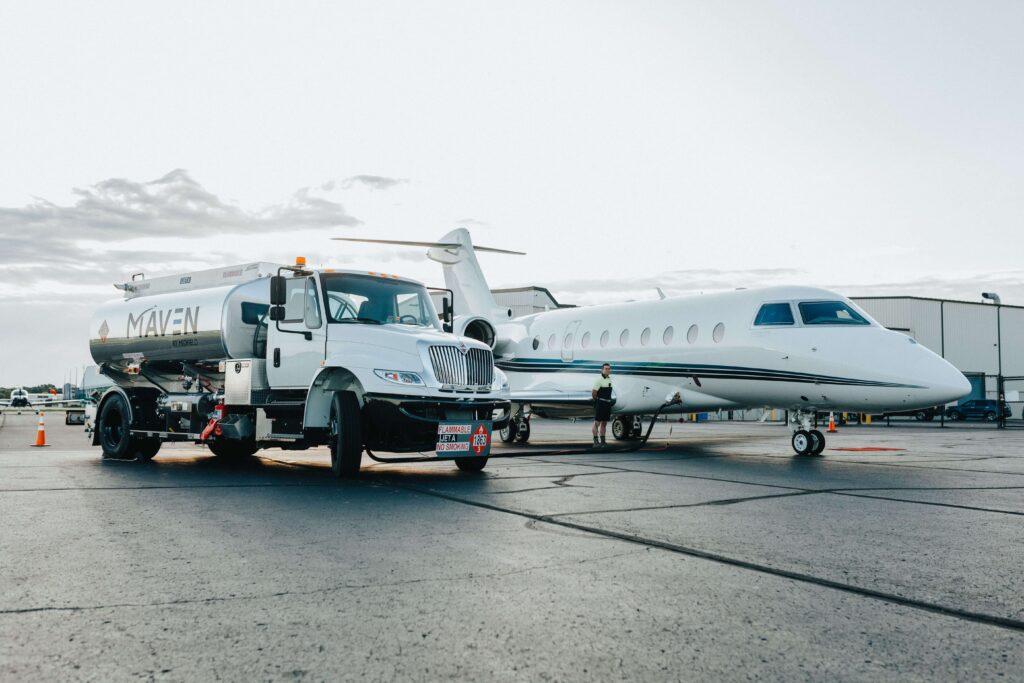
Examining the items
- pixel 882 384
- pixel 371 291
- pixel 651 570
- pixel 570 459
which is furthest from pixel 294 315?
pixel 882 384

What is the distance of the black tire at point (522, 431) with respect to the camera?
1912 cm

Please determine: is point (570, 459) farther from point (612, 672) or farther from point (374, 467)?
point (612, 672)

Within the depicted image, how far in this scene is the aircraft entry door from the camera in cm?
1928

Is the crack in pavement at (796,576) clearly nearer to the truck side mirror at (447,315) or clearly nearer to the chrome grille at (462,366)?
the chrome grille at (462,366)

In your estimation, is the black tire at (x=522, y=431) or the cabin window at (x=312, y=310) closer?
the cabin window at (x=312, y=310)

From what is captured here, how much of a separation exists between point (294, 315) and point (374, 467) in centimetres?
244

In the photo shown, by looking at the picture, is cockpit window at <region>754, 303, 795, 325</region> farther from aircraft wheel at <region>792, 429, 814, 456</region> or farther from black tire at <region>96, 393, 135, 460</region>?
black tire at <region>96, 393, 135, 460</region>

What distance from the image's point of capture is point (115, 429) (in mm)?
13711

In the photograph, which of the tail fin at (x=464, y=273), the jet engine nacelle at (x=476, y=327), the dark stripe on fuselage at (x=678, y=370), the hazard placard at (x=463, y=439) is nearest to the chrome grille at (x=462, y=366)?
the hazard placard at (x=463, y=439)

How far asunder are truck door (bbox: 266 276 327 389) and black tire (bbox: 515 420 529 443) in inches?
339

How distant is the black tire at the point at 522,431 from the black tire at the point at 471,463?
7996mm

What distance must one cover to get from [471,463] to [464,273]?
13.7 metres

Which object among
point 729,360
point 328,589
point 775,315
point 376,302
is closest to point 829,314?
point 775,315

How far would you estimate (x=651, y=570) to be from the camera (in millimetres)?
4887
